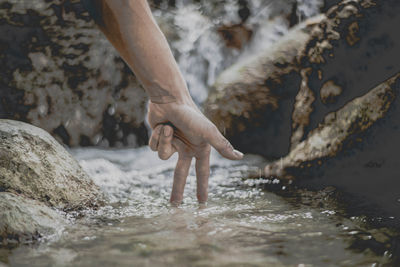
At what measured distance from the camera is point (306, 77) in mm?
4391

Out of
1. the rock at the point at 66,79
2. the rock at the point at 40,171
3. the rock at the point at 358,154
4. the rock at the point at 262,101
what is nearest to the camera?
the rock at the point at 40,171

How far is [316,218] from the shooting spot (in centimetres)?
243

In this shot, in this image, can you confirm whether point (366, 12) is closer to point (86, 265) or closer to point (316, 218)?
point (316, 218)

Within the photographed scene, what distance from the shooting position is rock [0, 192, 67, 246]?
2055 millimetres

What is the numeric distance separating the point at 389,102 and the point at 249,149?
2701 millimetres

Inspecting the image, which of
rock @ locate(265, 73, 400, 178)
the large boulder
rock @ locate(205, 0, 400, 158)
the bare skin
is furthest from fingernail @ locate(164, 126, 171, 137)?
rock @ locate(205, 0, 400, 158)

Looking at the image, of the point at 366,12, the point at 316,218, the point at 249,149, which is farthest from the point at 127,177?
the point at 366,12

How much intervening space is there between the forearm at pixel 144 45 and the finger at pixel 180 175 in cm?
42

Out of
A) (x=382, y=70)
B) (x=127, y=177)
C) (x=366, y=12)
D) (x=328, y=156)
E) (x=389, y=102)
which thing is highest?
(x=366, y=12)

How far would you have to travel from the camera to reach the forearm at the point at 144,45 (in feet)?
8.59

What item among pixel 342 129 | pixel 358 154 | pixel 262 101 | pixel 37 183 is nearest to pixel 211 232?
pixel 37 183

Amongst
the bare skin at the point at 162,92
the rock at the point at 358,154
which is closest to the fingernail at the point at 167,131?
the bare skin at the point at 162,92

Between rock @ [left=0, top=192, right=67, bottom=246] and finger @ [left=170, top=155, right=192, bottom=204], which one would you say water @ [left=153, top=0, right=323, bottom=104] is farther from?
→ rock @ [left=0, top=192, right=67, bottom=246]

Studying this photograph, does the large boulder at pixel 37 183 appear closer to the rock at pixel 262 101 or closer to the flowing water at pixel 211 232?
the flowing water at pixel 211 232
